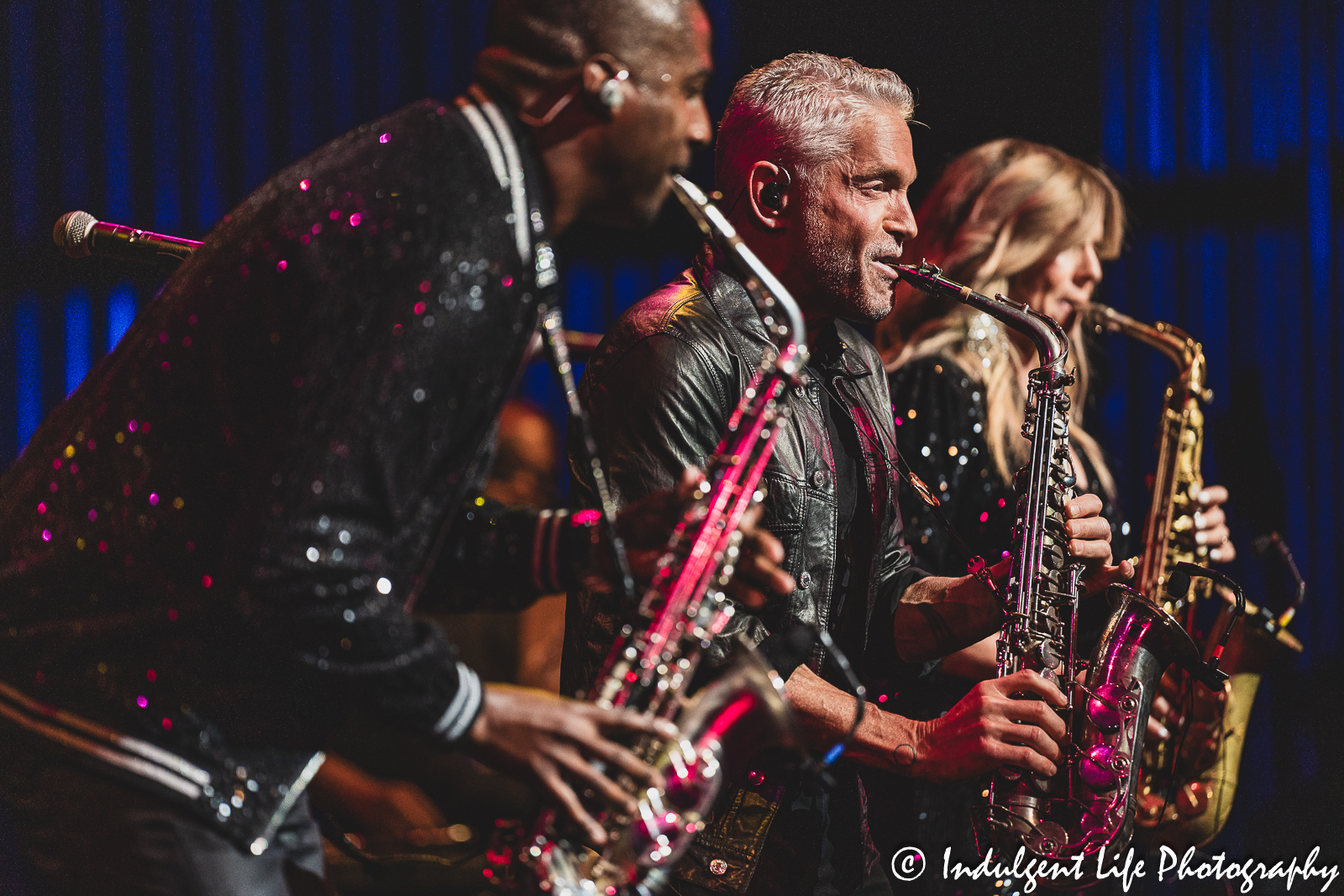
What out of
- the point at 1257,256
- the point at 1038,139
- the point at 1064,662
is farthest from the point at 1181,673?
the point at 1257,256

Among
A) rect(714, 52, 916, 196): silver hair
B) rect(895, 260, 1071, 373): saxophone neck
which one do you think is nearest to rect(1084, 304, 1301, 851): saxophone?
rect(895, 260, 1071, 373): saxophone neck

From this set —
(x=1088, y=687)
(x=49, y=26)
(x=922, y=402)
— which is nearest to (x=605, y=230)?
(x=922, y=402)

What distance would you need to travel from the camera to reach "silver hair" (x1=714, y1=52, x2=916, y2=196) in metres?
2.58

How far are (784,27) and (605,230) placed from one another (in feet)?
3.04

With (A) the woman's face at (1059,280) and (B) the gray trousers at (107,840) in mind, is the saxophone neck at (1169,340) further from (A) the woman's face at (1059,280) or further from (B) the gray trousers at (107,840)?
(B) the gray trousers at (107,840)

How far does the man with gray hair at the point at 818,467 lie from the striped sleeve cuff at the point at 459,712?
72cm

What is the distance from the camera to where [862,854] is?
255 cm

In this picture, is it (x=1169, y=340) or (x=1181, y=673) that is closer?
(x=1181, y=673)

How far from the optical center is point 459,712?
140 cm

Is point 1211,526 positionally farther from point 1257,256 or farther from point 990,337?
point 1257,256

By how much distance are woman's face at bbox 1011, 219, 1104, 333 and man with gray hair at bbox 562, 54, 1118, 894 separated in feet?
3.27

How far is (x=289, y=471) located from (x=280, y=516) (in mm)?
49

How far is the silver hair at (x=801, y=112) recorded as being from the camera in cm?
258

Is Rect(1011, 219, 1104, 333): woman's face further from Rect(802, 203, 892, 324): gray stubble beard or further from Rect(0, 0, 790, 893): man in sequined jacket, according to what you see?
→ Rect(0, 0, 790, 893): man in sequined jacket
